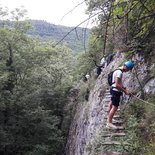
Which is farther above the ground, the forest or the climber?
the climber

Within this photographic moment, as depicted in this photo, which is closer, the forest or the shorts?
the shorts

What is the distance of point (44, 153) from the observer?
76.2 feet

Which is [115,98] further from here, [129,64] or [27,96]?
[27,96]

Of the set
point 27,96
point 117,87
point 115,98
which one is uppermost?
point 117,87

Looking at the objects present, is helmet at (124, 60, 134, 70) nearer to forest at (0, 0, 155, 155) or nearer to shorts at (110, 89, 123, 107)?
shorts at (110, 89, 123, 107)

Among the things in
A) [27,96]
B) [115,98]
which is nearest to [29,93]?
[27,96]

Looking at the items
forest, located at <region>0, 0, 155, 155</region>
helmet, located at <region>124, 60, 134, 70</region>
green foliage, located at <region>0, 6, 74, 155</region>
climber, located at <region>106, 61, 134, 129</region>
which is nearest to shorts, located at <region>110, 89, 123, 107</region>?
climber, located at <region>106, 61, 134, 129</region>

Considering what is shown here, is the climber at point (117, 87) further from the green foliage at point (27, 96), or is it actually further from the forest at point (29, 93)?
the green foliage at point (27, 96)

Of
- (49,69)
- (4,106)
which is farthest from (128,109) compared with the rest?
(49,69)

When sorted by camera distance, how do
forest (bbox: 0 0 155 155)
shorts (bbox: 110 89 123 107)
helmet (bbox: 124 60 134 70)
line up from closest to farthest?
helmet (bbox: 124 60 134 70) → shorts (bbox: 110 89 123 107) → forest (bbox: 0 0 155 155)

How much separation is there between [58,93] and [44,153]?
20.3ft

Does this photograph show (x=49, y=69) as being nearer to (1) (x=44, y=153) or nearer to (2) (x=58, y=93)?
(2) (x=58, y=93)

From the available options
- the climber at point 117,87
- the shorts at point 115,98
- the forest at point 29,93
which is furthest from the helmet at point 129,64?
the forest at point 29,93

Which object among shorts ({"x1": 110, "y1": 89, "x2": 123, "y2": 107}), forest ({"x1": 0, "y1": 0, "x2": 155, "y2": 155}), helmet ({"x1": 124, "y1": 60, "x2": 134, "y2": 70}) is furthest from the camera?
forest ({"x1": 0, "y1": 0, "x2": 155, "y2": 155})
